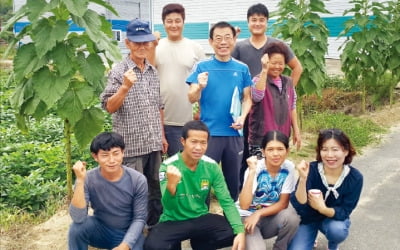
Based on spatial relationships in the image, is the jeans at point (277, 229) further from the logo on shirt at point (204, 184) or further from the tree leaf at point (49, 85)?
the tree leaf at point (49, 85)

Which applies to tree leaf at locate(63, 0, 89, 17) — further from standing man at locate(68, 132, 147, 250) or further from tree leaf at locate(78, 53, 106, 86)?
standing man at locate(68, 132, 147, 250)

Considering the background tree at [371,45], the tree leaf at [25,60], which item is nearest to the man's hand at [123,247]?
the tree leaf at [25,60]

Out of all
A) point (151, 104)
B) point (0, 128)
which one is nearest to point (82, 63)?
point (151, 104)

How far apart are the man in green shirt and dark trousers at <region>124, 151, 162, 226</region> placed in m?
0.43

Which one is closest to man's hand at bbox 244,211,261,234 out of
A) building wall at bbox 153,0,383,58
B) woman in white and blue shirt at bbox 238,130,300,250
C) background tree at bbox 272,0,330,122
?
woman in white and blue shirt at bbox 238,130,300,250

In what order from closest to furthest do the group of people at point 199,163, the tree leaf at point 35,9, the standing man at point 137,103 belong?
the group of people at point 199,163, the tree leaf at point 35,9, the standing man at point 137,103

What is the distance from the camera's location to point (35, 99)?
366 centimetres

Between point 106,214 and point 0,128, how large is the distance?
5.18m

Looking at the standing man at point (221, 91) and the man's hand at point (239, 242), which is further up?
the standing man at point (221, 91)

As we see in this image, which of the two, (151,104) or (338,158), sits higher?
(151,104)

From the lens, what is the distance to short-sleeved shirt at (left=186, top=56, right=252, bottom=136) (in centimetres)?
389

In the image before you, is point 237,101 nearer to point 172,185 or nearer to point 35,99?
point 172,185

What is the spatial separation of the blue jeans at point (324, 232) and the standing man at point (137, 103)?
133cm

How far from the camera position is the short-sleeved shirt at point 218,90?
3893 millimetres
